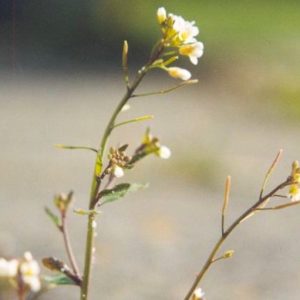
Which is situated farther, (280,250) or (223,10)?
(223,10)

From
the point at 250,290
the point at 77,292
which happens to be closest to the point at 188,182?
the point at 250,290

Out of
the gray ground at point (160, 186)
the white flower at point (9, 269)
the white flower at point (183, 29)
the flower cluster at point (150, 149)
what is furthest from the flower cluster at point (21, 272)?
the gray ground at point (160, 186)

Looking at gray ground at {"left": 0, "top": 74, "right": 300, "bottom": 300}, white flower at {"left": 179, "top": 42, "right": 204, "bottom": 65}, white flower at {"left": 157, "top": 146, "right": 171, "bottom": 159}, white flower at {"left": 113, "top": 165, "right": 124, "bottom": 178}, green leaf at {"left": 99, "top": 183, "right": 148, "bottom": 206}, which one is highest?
white flower at {"left": 179, "top": 42, "right": 204, "bottom": 65}

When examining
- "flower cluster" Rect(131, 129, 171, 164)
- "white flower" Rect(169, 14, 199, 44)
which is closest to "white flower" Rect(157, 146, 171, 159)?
"flower cluster" Rect(131, 129, 171, 164)

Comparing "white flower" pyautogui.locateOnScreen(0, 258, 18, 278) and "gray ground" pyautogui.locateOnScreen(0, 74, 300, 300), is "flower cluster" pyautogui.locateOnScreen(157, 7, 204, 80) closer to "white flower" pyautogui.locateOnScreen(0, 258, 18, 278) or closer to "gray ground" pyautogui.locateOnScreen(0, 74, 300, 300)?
"white flower" pyautogui.locateOnScreen(0, 258, 18, 278)

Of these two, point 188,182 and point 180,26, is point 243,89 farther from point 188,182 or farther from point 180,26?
point 180,26

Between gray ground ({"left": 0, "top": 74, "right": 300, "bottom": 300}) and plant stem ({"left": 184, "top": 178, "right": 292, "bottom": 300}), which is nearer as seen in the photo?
plant stem ({"left": 184, "top": 178, "right": 292, "bottom": 300})

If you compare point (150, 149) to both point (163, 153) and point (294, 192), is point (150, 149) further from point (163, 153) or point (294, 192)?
point (294, 192)

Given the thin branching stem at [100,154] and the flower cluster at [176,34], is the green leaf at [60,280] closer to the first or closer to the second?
the thin branching stem at [100,154]

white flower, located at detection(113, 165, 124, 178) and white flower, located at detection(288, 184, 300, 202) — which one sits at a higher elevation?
white flower, located at detection(113, 165, 124, 178)

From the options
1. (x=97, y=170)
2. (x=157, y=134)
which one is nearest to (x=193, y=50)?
(x=97, y=170)
